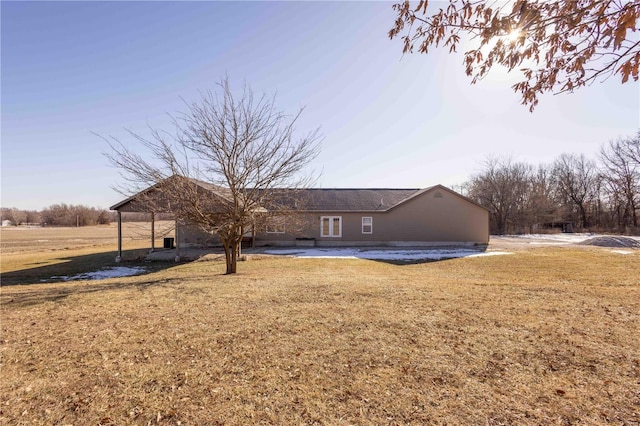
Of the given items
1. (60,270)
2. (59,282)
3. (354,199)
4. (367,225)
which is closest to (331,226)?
(367,225)

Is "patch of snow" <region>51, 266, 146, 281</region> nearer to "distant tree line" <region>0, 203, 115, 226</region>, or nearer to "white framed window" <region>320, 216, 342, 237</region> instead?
"white framed window" <region>320, 216, 342, 237</region>

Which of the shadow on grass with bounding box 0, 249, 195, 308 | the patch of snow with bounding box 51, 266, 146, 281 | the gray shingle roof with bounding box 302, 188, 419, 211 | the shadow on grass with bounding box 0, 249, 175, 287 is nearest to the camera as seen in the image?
the shadow on grass with bounding box 0, 249, 195, 308

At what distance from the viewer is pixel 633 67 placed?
2.48 m

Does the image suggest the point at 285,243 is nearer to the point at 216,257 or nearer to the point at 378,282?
the point at 216,257

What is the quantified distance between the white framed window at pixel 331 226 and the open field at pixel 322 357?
13894 mm

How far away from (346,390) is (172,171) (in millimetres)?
8607

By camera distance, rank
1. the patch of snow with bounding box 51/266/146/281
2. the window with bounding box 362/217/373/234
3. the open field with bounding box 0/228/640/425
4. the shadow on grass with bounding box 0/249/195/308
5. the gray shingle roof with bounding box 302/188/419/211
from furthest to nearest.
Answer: the gray shingle roof with bounding box 302/188/419/211 < the window with bounding box 362/217/373/234 < the patch of snow with bounding box 51/266/146/281 < the shadow on grass with bounding box 0/249/195/308 < the open field with bounding box 0/228/640/425

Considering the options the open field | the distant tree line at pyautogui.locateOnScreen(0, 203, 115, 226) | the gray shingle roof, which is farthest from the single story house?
the distant tree line at pyautogui.locateOnScreen(0, 203, 115, 226)

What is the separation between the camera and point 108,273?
37.5ft

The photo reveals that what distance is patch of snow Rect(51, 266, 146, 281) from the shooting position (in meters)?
10.4

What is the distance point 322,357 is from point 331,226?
685 inches

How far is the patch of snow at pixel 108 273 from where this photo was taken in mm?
10406

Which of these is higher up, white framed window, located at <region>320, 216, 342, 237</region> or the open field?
white framed window, located at <region>320, 216, 342, 237</region>

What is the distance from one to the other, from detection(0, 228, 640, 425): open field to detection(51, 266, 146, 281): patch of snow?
3.62 metres
